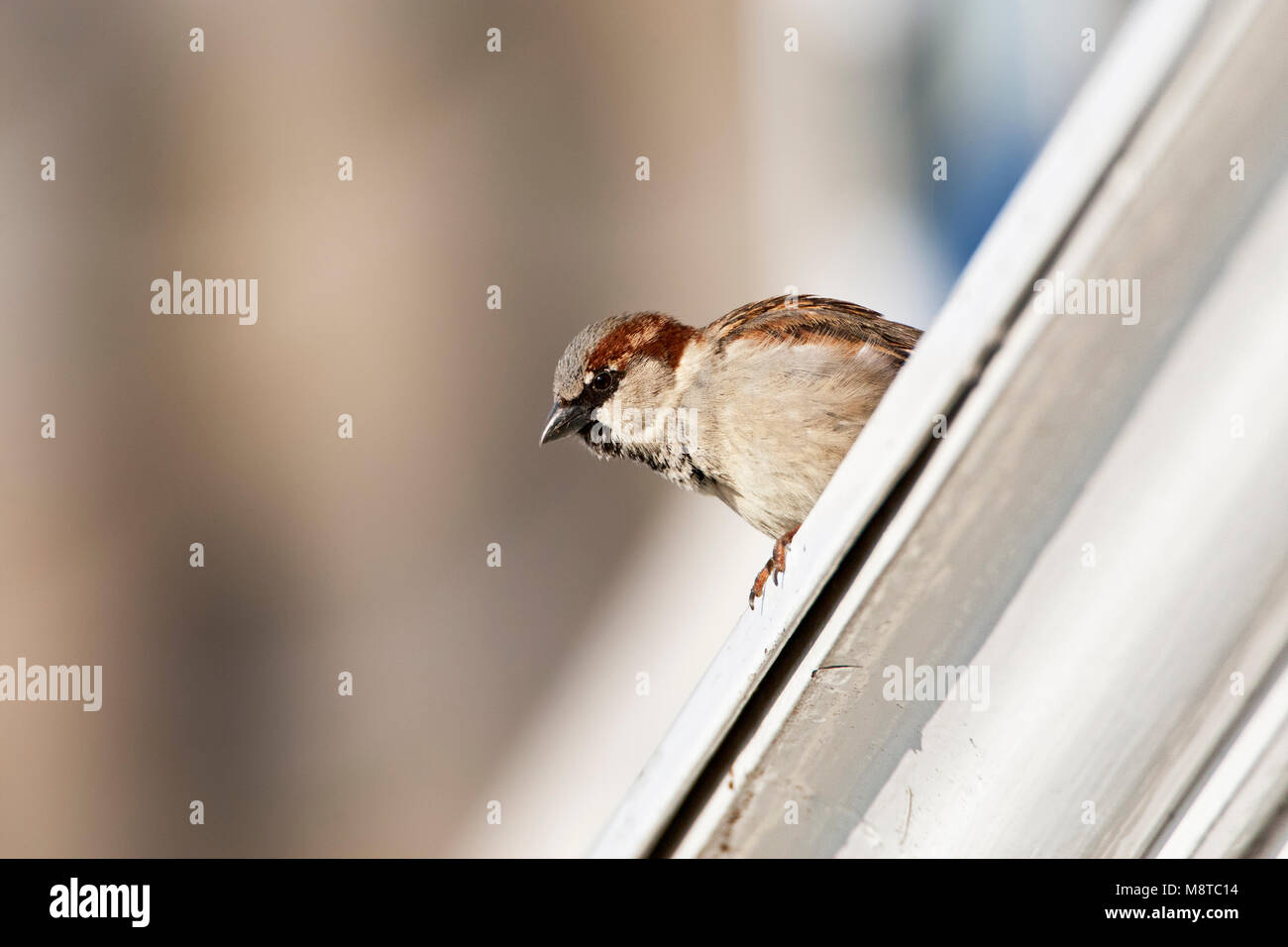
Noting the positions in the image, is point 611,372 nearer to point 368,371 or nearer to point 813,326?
point 813,326

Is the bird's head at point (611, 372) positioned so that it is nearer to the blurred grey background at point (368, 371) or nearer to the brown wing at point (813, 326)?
the brown wing at point (813, 326)

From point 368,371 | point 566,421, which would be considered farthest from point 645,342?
point 368,371

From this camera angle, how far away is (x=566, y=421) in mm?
1946

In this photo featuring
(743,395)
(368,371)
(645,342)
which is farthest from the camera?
(368,371)

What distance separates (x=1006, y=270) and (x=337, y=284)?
3694 mm

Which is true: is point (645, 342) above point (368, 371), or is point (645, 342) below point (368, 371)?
above

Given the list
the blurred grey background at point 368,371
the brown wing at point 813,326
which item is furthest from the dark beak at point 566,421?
the blurred grey background at point 368,371

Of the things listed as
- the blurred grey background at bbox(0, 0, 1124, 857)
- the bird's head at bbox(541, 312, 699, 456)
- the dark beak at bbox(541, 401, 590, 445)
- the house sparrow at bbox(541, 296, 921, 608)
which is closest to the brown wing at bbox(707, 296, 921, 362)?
the house sparrow at bbox(541, 296, 921, 608)

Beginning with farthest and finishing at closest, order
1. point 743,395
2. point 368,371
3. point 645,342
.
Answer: point 368,371 → point 645,342 → point 743,395

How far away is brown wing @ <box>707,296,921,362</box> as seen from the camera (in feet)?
5.59

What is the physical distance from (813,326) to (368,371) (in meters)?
2.62

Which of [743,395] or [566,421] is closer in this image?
[743,395]

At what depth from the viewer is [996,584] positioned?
54 cm

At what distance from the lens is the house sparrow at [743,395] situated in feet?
5.17
